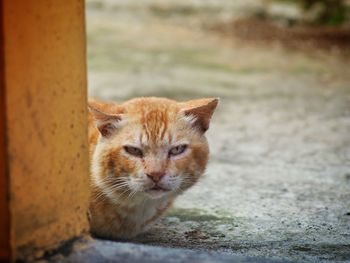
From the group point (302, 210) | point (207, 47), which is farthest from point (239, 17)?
point (302, 210)

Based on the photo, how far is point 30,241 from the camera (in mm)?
2844

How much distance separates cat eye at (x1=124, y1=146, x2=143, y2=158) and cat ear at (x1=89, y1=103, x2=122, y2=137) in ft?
0.49

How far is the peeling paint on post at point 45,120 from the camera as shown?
2.71 m

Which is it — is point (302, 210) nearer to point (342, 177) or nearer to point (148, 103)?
point (342, 177)

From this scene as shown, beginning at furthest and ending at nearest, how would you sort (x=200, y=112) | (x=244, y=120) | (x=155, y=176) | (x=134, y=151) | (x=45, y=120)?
1. (x=244, y=120)
2. (x=200, y=112)
3. (x=134, y=151)
4. (x=155, y=176)
5. (x=45, y=120)

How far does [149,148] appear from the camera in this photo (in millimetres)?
3756

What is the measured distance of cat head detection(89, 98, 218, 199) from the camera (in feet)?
12.2

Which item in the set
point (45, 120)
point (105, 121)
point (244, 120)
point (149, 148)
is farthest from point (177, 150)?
point (244, 120)

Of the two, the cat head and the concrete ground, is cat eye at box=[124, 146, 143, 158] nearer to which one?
the cat head

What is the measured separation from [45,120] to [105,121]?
97 centimetres

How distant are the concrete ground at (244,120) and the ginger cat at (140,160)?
0.78ft

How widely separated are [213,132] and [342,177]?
1562 mm

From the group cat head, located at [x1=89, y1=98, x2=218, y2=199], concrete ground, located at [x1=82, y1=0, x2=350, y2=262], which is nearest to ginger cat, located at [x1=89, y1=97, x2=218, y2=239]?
cat head, located at [x1=89, y1=98, x2=218, y2=199]

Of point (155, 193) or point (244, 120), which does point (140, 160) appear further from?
point (244, 120)
